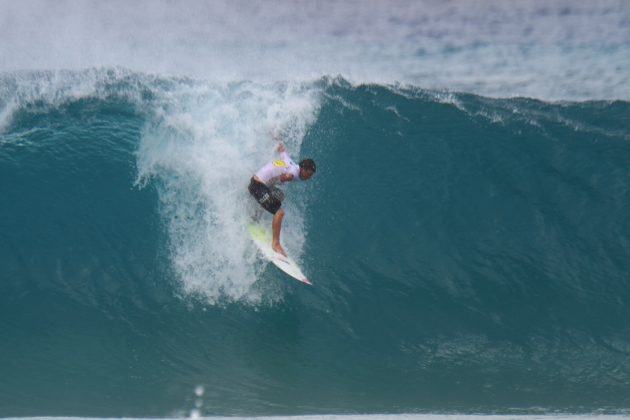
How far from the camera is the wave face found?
776 cm

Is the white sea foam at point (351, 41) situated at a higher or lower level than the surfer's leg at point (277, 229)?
higher

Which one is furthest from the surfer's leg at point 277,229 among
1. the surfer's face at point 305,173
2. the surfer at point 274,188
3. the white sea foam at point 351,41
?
the white sea foam at point 351,41

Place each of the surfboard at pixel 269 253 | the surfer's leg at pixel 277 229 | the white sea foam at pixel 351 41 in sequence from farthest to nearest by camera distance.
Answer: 1. the white sea foam at pixel 351 41
2. the surfer's leg at pixel 277 229
3. the surfboard at pixel 269 253

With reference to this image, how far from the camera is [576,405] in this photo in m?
7.43

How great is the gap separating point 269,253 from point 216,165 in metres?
1.63

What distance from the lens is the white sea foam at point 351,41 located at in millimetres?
12430

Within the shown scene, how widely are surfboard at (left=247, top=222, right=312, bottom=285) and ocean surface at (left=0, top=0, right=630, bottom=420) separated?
138mm

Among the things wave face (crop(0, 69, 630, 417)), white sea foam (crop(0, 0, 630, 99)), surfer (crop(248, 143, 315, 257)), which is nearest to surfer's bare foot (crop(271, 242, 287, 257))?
surfer (crop(248, 143, 315, 257))

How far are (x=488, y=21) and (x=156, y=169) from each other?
7.65 meters

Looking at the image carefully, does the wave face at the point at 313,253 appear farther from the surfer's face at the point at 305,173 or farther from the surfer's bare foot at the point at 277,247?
the surfer's face at the point at 305,173

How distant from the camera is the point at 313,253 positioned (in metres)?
8.98

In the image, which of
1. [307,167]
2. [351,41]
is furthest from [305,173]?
[351,41]

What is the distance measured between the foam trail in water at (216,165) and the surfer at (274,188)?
→ 16.1 inches

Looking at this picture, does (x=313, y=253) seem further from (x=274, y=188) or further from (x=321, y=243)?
(x=274, y=188)
